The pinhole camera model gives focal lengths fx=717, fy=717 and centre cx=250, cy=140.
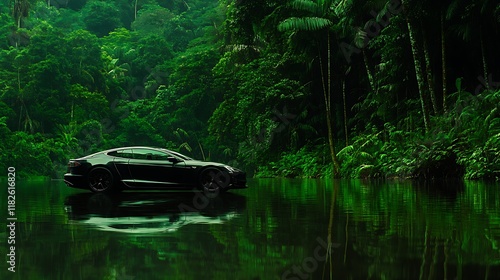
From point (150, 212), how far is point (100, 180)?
6.57 meters

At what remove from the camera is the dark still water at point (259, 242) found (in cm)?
562

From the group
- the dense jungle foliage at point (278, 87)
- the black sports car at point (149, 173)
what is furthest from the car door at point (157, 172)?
the dense jungle foliage at point (278, 87)

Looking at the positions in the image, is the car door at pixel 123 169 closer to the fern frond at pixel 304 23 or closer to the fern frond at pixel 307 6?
the fern frond at pixel 304 23

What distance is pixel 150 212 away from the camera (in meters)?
11.4

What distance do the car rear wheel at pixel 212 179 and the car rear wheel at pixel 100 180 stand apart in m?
2.27

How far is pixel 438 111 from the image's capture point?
29.1 metres

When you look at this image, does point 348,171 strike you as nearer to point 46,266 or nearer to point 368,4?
point 368,4

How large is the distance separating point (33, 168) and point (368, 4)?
123 feet

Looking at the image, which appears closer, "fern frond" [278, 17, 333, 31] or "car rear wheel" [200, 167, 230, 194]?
"car rear wheel" [200, 167, 230, 194]

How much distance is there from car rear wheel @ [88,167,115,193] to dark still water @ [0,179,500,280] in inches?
187

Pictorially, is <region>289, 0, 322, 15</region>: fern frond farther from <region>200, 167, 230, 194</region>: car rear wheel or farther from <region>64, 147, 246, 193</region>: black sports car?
<region>200, 167, 230, 194</region>: car rear wheel

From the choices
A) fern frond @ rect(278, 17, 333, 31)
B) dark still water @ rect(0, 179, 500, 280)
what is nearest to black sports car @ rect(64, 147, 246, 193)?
dark still water @ rect(0, 179, 500, 280)

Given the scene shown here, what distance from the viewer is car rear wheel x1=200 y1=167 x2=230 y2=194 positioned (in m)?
17.1

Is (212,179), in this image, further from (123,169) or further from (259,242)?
(259,242)
